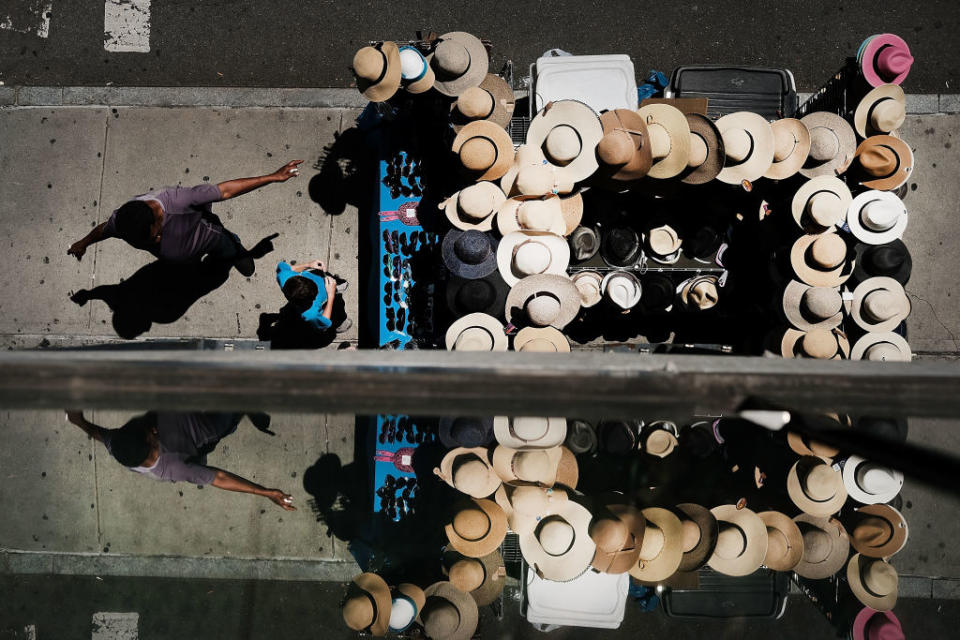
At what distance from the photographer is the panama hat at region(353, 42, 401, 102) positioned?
3398 mm

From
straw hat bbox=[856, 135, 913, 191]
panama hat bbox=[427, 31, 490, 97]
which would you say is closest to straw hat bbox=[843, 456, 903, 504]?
straw hat bbox=[856, 135, 913, 191]

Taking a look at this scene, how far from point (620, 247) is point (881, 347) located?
1.76 meters

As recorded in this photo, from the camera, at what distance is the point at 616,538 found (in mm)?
3213

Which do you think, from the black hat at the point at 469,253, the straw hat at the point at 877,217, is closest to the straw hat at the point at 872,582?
the straw hat at the point at 877,217

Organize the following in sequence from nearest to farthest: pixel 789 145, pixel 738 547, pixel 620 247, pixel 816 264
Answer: pixel 738 547, pixel 789 145, pixel 816 264, pixel 620 247

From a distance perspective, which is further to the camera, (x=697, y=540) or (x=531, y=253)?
(x=531, y=253)

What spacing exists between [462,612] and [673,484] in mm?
1474

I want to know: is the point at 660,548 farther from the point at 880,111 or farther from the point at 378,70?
the point at 378,70

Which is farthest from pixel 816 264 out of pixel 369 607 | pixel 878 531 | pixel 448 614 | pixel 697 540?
pixel 369 607

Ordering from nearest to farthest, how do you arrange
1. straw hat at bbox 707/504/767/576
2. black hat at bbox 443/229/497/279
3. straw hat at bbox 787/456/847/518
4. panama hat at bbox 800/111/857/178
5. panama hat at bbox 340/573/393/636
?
panama hat at bbox 340/573/393/636
straw hat at bbox 707/504/767/576
straw hat at bbox 787/456/847/518
black hat at bbox 443/229/497/279
panama hat at bbox 800/111/857/178

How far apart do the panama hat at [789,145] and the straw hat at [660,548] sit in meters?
2.26

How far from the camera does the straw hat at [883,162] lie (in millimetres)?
3609

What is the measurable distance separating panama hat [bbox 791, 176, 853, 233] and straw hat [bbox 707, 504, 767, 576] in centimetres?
191

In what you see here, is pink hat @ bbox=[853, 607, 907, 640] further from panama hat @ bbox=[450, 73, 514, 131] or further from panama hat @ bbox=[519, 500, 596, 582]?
panama hat @ bbox=[450, 73, 514, 131]
